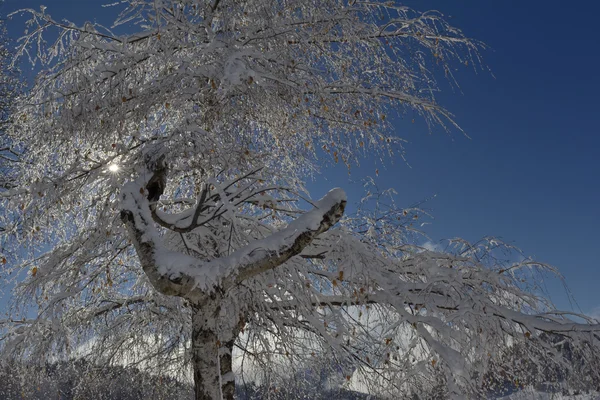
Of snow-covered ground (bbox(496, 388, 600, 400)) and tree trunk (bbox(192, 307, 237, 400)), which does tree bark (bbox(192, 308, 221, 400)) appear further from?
snow-covered ground (bbox(496, 388, 600, 400))

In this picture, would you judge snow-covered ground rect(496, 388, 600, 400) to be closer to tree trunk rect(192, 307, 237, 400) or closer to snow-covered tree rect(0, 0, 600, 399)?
snow-covered tree rect(0, 0, 600, 399)

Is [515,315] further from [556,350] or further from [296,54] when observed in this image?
[296,54]

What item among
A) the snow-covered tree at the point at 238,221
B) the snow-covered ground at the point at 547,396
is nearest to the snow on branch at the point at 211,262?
the snow-covered tree at the point at 238,221

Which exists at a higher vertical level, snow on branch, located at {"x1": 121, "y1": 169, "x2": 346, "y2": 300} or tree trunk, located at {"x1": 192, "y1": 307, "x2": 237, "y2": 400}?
snow on branch, located at {"x1": 121, "y1": 169, "x2": 346, "y2": 300}

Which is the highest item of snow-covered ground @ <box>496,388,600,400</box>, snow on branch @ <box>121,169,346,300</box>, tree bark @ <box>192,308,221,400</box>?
snow on branch @ <box>121,169,346,300</box>

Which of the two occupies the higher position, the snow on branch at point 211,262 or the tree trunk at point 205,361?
the snow on branch at point 211,262

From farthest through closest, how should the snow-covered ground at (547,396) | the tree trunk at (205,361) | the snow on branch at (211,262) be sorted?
1. the snow-covered ground at (547,396)
2. the tree trunk at (205,361)
3. the snow on branch at (211,262)

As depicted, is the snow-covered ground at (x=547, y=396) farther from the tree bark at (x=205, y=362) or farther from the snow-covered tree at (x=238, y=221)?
the tree bark at (x=205, y=362)

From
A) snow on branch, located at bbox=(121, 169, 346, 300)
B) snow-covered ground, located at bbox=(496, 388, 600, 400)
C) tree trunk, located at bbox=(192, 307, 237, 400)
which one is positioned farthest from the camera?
snow-covered ground, located at bbox=(496, 388, 600, 400)

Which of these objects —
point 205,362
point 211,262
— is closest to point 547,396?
point 205,362

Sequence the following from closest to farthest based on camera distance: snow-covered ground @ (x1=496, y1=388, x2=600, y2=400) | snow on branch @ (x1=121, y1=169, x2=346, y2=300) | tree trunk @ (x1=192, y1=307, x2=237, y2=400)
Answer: snow on branch @ (x1=121, y1=169, x2=346, y2=300) < tree trunk @ (x1=192, y1=307, x2=237, y2=400) < snow-covered ground @ (x1=496, y1=388, x2=600, y2=400)

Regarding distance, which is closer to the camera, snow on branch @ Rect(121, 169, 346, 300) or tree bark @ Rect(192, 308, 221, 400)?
snow on branch @ Rect(121, 169, 346, 300)

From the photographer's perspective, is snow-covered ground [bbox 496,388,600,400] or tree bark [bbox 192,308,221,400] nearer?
tree bark [bbox 192,308,221,400]

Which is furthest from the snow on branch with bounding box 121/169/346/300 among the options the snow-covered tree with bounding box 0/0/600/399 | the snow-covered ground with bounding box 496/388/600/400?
the snow-covered ground with bounding box 496/388/600/400
